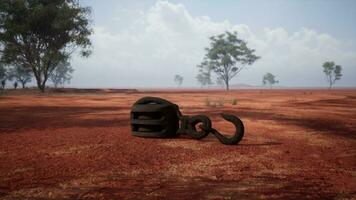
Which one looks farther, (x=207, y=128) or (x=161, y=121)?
(x=161, y=121)

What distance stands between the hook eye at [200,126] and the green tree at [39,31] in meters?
31.7

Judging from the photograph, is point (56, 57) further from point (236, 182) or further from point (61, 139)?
point (236, 182)

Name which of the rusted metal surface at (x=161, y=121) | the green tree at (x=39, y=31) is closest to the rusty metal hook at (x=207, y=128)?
the rusted metal surface at (x=161, y=121)

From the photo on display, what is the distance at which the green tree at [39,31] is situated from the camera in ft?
112

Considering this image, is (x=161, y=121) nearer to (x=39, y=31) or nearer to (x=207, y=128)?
(x=207, y=128)

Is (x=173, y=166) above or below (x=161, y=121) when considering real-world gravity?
below

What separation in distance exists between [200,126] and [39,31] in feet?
114

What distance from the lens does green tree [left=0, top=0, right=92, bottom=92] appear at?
34.0 m

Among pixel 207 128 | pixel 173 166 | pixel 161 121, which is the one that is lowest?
pixel 173 166

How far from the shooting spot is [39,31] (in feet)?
118

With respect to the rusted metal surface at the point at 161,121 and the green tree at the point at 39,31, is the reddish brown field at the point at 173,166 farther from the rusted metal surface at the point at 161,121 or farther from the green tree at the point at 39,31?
the green tree at the point at 39,31

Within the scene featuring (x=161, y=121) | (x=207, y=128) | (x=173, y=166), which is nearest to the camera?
(x=173, y=166)

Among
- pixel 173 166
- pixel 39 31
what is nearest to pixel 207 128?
pixel 173 166

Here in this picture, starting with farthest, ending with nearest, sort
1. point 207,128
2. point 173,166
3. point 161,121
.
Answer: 1. point 161,121
2. point 207,128
3. point 173,166
